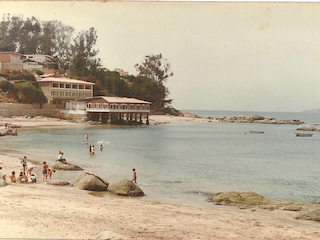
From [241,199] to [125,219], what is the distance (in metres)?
6.12

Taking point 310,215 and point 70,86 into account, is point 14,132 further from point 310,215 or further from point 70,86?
point 310,215

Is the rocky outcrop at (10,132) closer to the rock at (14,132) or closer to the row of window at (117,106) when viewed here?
the rock at (14,132)

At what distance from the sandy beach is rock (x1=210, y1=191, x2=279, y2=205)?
82 centimetres

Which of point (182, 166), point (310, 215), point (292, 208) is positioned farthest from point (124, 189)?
point (182, 166)

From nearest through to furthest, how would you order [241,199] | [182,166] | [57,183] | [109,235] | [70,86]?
[109,235] → [241,199] → [57,183] → [182,166] → [70,86]

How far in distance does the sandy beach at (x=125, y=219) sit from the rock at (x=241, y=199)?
82 cm

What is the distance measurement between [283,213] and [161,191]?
18.5 ft

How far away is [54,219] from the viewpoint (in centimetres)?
850

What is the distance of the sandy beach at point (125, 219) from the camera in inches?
311

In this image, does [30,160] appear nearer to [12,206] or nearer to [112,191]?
[112,191]

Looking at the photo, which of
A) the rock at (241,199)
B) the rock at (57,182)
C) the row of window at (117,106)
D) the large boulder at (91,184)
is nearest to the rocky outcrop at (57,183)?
the rock at (57,182)

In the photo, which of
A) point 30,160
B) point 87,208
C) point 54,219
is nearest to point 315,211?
point 87,208

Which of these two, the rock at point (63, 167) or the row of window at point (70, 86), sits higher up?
the row of window at point (70, 86)

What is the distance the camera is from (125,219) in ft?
30.5
